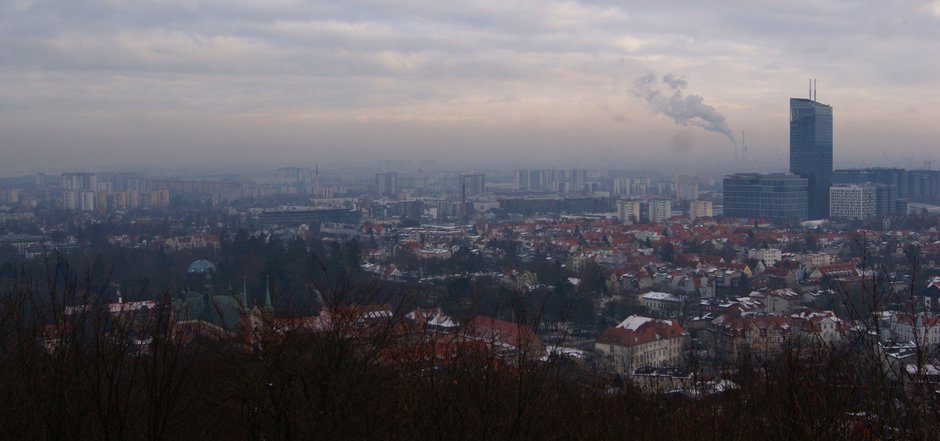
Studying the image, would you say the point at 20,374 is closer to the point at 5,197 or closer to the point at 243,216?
the point at 243,216

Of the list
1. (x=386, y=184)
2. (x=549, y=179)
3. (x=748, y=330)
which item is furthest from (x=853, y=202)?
(x=386, y=184)

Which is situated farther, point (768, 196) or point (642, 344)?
point (768, 196)

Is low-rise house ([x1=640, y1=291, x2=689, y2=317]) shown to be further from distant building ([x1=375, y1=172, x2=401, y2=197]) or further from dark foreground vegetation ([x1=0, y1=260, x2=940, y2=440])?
distant building ([x1=375, y1=172, x2=401, y2=197])

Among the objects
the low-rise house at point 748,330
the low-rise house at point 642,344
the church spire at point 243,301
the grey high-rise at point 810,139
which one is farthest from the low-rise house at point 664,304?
the grey high-rise at point 810,139

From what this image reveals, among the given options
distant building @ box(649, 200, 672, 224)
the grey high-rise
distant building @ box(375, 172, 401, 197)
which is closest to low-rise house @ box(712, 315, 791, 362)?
distant building @ box(649, 200, 672, 224)

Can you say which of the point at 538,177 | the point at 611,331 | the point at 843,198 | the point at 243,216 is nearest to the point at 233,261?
the point at 611,331

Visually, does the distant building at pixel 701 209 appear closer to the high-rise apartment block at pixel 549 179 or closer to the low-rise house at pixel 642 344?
the high-rise apartment block at pixel 549 179

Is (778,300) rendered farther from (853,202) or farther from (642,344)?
(853,202)
